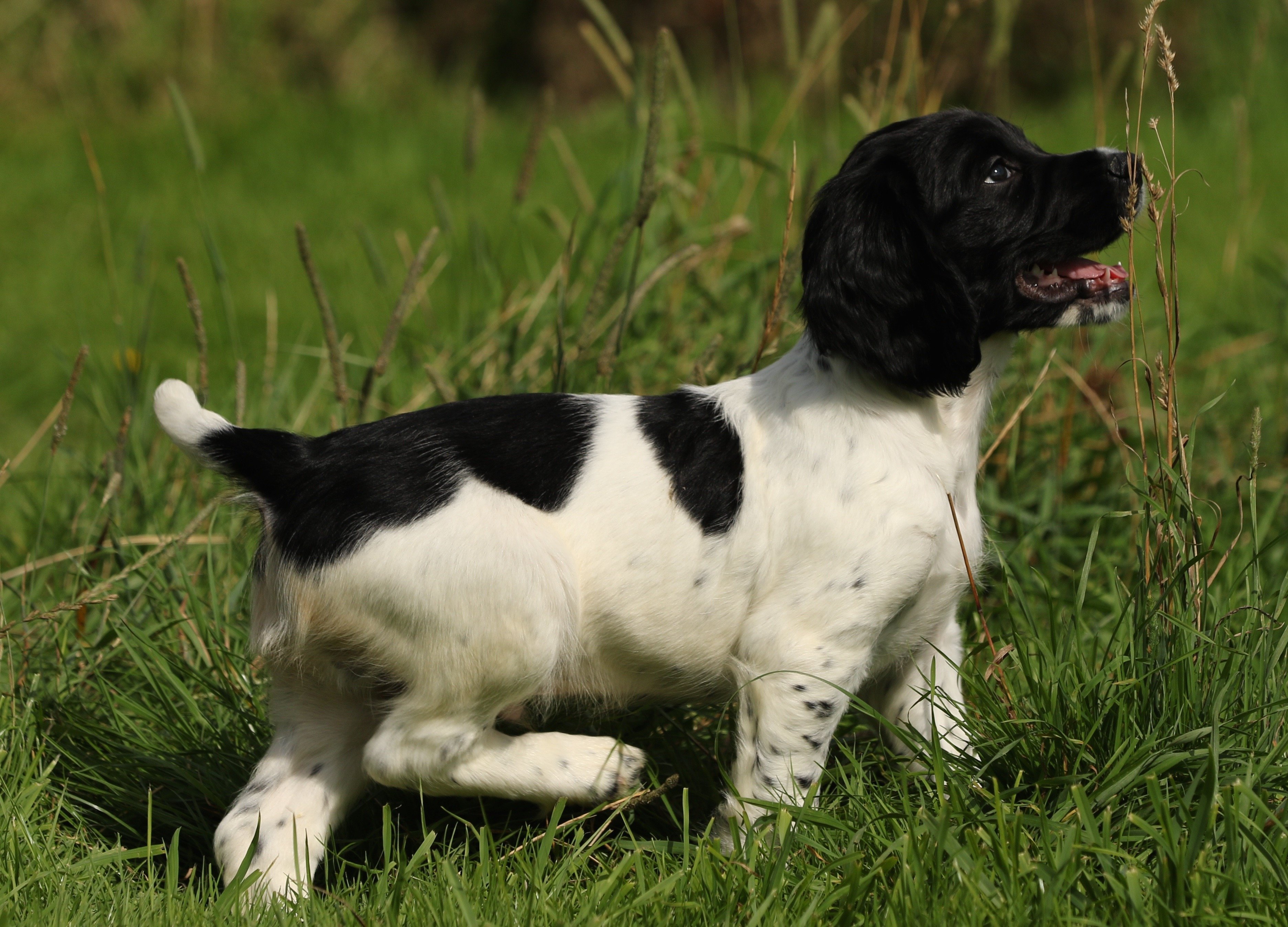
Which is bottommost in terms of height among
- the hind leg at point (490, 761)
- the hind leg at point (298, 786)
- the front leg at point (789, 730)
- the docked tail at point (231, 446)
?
the hind leg at point (298, 786)

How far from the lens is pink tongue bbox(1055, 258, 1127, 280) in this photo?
9.12ft

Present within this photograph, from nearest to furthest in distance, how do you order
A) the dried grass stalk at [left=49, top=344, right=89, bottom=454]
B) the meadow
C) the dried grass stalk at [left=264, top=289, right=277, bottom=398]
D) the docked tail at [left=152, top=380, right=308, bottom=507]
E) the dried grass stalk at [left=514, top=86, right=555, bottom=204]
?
the meadow, the docked tail at [left=152, top=380, right=308, bottom=507], the dried grass stalk at [left=49, top=344, right=89, bottom=454], the dried grass stalk at [left=514, top=86, right=555, bottom=204], the dried grass stalk at [left=264, top=289, right=277, bottom=398]

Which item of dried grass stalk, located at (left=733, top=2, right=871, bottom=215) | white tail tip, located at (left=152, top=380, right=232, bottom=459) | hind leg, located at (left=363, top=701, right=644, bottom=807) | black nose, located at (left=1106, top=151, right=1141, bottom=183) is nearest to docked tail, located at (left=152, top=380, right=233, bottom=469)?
white tail tip, located at (left=152, top=380, right=232, bottom=459)

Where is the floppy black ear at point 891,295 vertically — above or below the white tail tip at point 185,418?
above

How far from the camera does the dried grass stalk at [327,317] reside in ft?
11.5

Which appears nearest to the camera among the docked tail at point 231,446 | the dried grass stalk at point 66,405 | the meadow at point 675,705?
the meadow at point 675,705

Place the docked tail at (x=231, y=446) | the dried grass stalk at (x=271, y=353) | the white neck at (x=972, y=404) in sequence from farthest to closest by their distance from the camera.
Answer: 1. the dried grass stalk at (x=271, y=353)
2. the white neck at (x=972, y=404)
3. the docked tail at (x=231, y=446)

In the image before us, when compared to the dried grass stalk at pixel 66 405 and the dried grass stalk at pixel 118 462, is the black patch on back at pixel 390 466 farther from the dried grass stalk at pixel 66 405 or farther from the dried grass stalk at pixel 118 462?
the dried grass stalk at pixel 118 462

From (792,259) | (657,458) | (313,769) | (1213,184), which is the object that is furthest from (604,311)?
(1213,184)

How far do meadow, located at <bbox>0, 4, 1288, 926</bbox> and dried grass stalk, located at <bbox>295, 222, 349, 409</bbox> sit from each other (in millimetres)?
25

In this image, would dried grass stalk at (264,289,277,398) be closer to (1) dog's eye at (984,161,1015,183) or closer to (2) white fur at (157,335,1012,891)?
(2) white fur at (157,335,1012,891)

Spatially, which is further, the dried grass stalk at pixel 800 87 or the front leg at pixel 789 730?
the dried grass stalk at pixel 800 87

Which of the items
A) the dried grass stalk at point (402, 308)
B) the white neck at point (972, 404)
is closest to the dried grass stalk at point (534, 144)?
the dried grass stalk at point (402, 308)

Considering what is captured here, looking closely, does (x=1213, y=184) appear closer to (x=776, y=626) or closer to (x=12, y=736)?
(x=776, y=626)
